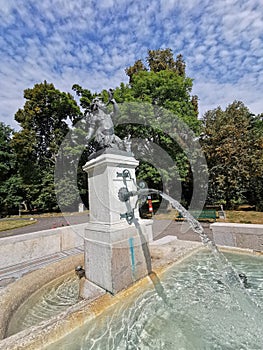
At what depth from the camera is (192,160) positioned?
13461 millimetres

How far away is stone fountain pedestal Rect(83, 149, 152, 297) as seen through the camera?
2588mm

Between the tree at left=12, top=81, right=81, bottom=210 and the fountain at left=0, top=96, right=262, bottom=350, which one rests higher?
the tree at left=12, top=81, right=81, bottom=210

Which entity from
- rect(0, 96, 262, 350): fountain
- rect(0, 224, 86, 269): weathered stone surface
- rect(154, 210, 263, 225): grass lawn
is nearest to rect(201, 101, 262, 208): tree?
rect(154, 210, 263, 225): grass lawn

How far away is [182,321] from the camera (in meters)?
2.01

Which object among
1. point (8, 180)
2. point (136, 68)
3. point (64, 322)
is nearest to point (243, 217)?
point (64, 322)

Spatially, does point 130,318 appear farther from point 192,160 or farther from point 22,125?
point 22,125

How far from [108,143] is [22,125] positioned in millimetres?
21509

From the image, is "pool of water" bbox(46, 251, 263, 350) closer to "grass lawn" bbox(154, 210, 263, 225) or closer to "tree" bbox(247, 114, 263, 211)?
"grass lawn" bbox(154, 210, 263, 225)

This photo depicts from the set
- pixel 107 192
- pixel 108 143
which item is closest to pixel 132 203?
pixel 107 192

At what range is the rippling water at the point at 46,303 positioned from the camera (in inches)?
85.9

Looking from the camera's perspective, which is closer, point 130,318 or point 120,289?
point 130,318

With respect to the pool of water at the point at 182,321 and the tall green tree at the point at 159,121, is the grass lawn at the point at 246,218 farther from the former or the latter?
the pool of water at the point at 182,321

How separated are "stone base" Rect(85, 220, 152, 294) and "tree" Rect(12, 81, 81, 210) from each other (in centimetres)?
1969

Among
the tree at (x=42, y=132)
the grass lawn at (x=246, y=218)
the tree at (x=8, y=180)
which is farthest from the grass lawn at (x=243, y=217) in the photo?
the tree at (x=8, y=180)
